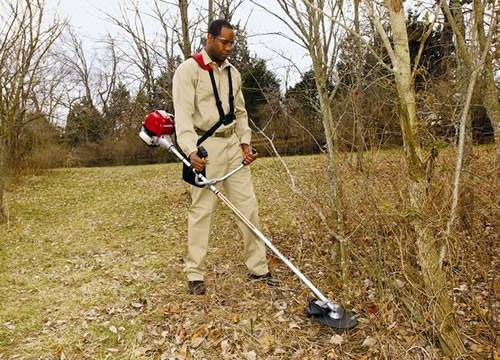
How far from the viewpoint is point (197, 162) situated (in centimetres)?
353

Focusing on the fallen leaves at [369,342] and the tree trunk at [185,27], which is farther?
the tree trunk at [185,27]

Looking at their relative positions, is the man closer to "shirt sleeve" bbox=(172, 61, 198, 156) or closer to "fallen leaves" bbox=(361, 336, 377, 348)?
"shirt sleeve" bbox=(172, 61, 198, 156)

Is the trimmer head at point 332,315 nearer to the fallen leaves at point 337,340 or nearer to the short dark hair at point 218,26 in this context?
the fallen leaves at point 337,340

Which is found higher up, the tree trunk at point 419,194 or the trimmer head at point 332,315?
the tree trunk at point 419,194

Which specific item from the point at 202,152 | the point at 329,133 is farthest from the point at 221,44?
the point at 329,133

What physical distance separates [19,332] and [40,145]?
12.3 metres

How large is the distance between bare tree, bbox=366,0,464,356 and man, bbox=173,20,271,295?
A: 1562 mm

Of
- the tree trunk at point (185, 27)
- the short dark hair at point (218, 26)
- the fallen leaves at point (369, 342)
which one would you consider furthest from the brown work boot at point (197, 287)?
the tree trunk at point (185, 27)

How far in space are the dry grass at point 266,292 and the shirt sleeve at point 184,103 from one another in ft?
2.90

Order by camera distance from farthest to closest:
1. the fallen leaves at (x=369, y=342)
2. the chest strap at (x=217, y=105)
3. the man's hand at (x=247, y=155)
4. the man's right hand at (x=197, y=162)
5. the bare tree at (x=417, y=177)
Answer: the man's hand at (x=247, y=155) → the chest strap at (x=217, y=105) → the man's right hand at (x=197, y=162) → the fallen leaves at (x=369, y=342) → the bare tree at (x=417, y=177)

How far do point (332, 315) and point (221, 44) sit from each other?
2254mm

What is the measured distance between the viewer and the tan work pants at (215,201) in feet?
12.7

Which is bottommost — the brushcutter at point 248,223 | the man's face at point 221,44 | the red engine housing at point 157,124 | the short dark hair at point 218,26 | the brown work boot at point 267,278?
the brown work boot at point 267,278

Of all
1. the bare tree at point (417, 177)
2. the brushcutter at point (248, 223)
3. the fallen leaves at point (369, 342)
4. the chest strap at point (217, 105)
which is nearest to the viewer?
the bare tree at point (417, 177)
